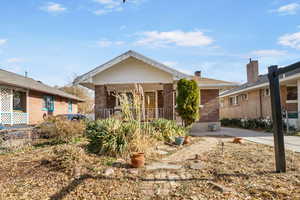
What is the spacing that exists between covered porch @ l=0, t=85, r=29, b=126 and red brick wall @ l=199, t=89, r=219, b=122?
13481 mm

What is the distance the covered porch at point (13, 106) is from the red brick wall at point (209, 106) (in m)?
13.5

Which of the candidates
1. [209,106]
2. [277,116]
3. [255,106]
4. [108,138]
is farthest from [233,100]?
[108,138]

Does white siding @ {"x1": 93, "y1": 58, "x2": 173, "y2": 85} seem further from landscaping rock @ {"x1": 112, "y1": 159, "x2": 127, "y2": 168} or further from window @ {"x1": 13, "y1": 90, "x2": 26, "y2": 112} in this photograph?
window @ {"x1": 13, "y1": 90, "x2": 26, "y2": 112}

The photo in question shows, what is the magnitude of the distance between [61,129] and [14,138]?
77.8 inches

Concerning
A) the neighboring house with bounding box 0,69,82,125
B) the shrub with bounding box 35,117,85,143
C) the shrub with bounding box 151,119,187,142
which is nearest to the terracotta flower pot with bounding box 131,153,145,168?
the shrub with bounding box 151,119,187,142

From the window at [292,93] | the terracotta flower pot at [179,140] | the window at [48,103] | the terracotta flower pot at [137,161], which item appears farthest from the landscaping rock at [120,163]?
the window at [48,103]

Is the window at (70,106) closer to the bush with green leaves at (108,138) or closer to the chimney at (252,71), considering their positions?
the bush with green leaves at (108,138)

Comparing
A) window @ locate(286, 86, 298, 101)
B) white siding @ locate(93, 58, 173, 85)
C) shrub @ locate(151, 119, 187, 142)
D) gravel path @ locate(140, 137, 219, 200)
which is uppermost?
white siding @ locate(93, 58, 173, 85)

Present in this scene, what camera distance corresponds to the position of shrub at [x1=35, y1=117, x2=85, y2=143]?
22.2ft

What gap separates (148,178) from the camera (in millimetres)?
3518

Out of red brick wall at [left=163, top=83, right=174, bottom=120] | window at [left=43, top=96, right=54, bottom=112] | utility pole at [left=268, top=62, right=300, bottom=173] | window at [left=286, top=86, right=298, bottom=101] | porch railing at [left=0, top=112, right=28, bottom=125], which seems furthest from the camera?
window at [left=43, top=96, right=54, bottom=112]

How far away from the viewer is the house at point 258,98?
11.8 metres

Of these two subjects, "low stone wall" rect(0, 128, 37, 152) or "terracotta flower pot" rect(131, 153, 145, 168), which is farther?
"low stone wall" rect(0, 128, 37, 152)

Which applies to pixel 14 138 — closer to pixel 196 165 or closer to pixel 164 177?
pixel 164 177
